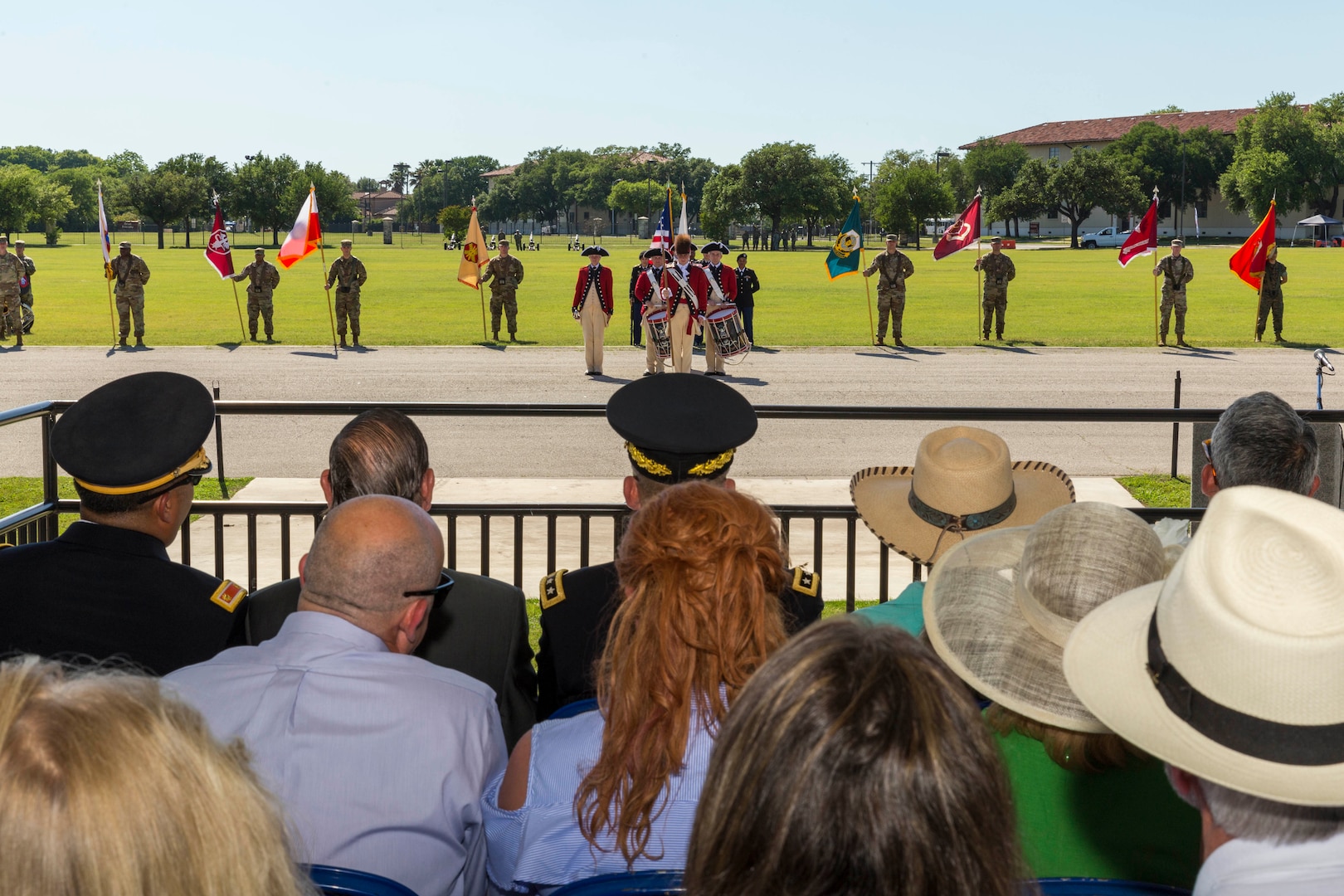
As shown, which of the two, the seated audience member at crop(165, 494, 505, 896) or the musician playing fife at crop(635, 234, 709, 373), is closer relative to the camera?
the seated audience member at crop(165, 494, 505, 896)

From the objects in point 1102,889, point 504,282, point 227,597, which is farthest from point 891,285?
point 1102,889

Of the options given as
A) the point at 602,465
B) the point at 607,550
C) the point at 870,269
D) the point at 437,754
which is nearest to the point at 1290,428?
the point at 437,754

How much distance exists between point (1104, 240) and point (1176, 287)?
86364mm

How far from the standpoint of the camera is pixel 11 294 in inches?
993

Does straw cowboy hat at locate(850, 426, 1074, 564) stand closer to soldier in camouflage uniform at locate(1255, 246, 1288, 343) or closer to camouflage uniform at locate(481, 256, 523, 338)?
camouflage uniform at locate(481, 256, 523, 338)

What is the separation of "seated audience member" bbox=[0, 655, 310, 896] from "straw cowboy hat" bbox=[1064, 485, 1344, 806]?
1106 millimetres

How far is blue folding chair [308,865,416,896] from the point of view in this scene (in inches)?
71.0

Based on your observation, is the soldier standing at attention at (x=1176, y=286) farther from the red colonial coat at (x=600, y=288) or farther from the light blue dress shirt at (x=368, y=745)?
the light blue dress shirt at (x=368, y=745)

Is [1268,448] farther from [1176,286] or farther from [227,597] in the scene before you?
[1176,286]

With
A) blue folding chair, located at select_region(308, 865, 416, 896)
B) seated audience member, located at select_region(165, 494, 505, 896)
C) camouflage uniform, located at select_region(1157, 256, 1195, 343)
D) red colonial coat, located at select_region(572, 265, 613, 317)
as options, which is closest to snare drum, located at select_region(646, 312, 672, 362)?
red colonial coat, located at select_region(572, 265, 613, 317)

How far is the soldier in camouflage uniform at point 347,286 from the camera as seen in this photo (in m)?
24.5

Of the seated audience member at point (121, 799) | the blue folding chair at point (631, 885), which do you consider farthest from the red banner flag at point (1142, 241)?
the seated audience member at point (121, 799)

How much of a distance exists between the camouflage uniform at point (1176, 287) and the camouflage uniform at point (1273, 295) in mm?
1523

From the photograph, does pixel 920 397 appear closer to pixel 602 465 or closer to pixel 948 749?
pixel 602 465
